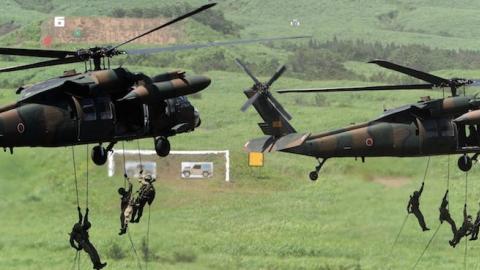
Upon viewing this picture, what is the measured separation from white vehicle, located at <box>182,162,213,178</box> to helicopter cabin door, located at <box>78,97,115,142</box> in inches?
1738

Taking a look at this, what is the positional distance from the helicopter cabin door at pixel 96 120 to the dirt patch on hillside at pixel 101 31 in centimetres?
11166

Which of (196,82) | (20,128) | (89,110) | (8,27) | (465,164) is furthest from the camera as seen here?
(8,27)

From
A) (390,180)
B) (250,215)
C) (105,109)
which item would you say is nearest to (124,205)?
(105,109)

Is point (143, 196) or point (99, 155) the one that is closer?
point (99, 155)

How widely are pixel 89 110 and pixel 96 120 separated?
0.46 m

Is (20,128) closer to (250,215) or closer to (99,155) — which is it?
(99,155)

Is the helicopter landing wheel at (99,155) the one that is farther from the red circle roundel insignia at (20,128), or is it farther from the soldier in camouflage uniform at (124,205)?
the soldier in camouflage uniform at (124,205)

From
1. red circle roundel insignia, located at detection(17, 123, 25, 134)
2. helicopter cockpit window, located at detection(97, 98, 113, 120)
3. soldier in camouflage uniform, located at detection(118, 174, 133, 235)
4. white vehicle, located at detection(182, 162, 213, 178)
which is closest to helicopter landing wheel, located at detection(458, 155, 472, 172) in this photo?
soldier in camouflage uniform, located at detection(118, 174, 133, 235)

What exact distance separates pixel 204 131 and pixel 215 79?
2931 cm

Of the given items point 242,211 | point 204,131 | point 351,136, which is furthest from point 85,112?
point 204,131

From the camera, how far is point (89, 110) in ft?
136

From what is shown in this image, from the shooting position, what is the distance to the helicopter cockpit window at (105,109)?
41.9 metres

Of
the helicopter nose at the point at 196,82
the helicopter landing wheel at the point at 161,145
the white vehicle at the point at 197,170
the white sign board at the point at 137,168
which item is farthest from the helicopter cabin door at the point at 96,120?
the white vehicle at the point at 197,170

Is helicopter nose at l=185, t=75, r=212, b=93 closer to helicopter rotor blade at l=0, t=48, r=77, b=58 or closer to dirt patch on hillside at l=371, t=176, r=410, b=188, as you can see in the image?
helicopter rotor blade at l=0, t=48, r=77, b=58
